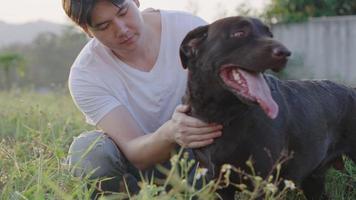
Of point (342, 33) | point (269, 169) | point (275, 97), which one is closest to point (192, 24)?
point (275, 97)

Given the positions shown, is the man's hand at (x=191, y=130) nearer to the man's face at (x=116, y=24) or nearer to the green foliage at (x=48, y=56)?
the man's face at (x=116, y=24)

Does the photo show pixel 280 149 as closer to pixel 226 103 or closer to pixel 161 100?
pixel 226 103

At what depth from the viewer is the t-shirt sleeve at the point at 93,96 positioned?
165 inches

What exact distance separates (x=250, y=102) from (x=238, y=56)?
0.80 feet

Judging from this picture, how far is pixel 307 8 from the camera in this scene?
42.0ft

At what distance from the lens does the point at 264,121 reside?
3.58m

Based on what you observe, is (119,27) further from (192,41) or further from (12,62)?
(12,62)

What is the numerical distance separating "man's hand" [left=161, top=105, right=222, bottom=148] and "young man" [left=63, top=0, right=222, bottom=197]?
7.9 inches

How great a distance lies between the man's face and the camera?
156 inches

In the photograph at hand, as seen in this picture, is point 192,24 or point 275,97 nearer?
point 275,97

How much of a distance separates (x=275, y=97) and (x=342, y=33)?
853cm

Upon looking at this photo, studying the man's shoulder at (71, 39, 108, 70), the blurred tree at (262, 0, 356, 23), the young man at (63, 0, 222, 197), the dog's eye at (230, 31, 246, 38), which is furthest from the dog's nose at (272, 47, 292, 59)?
the blurred tree at (262, 0, 356, 23)

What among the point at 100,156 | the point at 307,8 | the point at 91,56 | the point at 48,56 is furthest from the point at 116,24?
the point at 48,56

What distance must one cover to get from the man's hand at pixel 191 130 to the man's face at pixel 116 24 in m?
0.62
